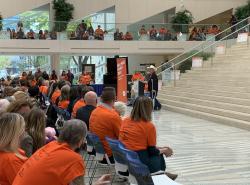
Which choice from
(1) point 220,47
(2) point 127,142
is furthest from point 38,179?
(1) point 220,47

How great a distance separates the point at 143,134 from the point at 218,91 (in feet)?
35.7

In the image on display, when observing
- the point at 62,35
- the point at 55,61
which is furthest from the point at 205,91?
the point at 55,61

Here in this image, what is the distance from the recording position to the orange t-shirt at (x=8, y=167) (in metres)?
3.30

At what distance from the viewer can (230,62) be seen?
18828 mm

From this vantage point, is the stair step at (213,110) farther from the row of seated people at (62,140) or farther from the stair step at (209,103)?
the row of seated people at (62,140)

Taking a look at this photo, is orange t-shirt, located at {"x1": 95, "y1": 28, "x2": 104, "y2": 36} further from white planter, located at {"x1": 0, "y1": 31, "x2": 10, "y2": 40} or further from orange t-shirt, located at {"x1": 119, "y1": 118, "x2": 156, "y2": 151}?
orange t-shirt, located at {"x1": 119, "y1": 118, "x2": 156, "y2": 151}

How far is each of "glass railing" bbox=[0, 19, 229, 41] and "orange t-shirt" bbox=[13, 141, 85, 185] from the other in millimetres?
22466

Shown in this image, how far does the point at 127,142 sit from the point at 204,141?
4.69 meters

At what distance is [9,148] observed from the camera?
3346mm

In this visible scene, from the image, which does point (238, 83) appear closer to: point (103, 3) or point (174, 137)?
point (174, 137)

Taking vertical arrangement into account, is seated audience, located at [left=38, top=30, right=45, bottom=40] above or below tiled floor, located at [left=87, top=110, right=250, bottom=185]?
above

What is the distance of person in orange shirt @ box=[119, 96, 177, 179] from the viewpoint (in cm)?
514

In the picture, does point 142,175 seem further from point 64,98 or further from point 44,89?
point 44,89

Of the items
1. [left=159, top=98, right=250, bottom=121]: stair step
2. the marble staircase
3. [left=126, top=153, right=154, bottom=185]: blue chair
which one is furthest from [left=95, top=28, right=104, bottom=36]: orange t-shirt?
[left=126, top=153, right=154, bottom=185]: blue chair
